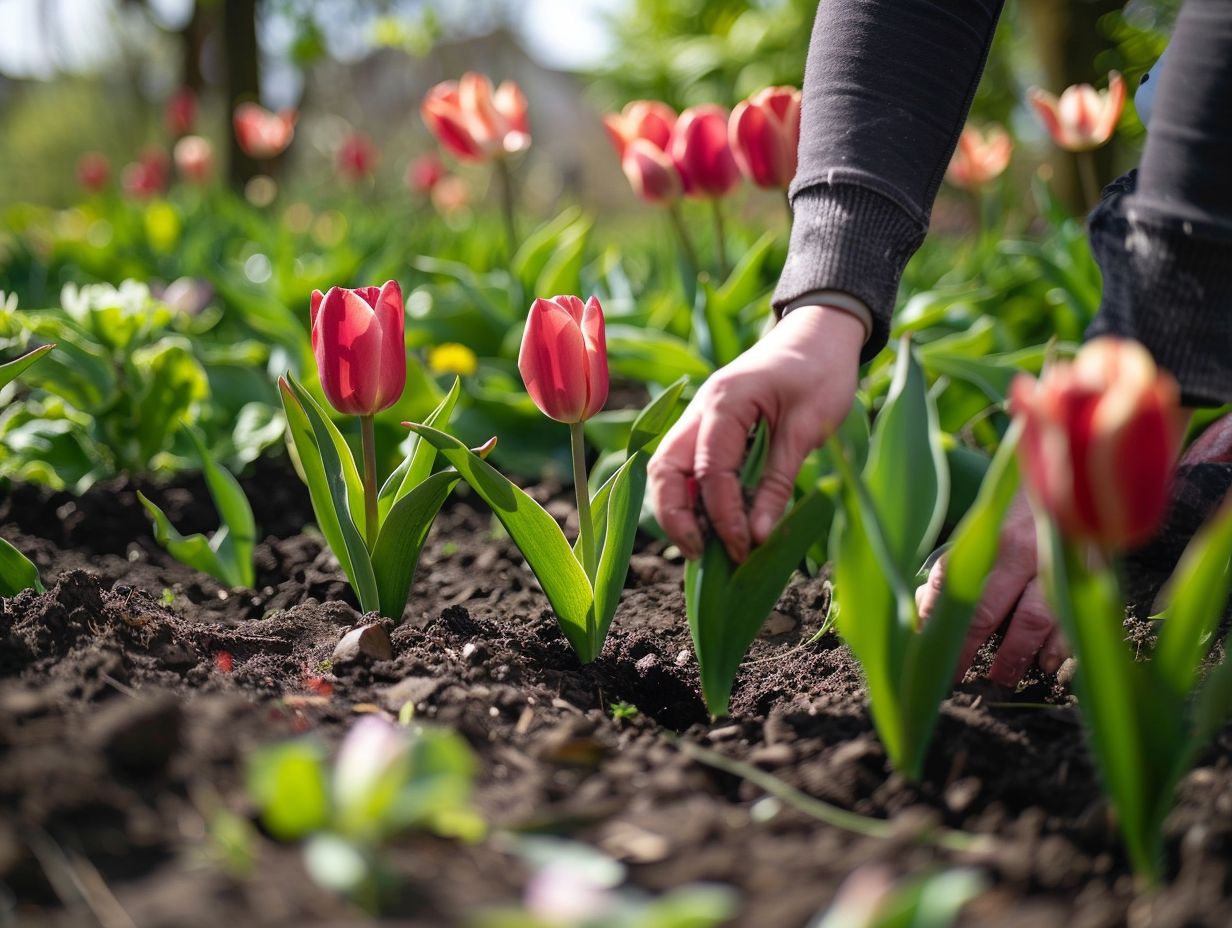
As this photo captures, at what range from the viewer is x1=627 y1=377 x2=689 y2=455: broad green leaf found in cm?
161

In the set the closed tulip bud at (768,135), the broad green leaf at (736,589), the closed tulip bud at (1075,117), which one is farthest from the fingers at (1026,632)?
the closed tulip bud at (1075,117)

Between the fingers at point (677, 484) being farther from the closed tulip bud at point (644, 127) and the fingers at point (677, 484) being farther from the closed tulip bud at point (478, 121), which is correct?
the closed tulip bud at point (478, 121)

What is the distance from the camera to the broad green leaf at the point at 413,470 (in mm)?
1668

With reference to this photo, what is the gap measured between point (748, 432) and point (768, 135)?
4.60ft

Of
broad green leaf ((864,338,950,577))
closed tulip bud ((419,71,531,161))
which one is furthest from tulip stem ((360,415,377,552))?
closed tulip bud ((419,71,531,161))

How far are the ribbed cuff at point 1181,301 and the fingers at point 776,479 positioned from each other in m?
0.49

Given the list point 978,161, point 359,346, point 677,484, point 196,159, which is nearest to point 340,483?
point 359,346

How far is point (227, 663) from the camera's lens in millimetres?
1529

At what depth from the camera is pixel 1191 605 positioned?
943 mm

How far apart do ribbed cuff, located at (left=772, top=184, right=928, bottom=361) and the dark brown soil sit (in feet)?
1.60

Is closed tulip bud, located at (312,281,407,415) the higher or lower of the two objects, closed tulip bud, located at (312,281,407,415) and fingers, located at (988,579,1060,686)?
the higher

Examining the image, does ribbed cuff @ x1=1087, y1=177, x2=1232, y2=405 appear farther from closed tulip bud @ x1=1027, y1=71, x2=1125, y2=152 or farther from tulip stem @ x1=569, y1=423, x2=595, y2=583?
closed tulip bud @ x1=1027, y1=71, x2=1125, y2=152

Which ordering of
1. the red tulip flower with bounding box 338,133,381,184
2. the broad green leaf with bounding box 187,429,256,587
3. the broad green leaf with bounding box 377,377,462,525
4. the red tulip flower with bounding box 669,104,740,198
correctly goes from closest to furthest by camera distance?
the broad green leaf with bounding box 377,377,462,525 → the broad green leaf with bounding box 187,429,256,587 → the red tulip flower with bounding box 669,104,740,198 → the red tulip flower with bounding box 338,133,381,184

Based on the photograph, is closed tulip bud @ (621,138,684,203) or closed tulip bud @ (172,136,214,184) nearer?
closed tulip bud @ (621,138,684,203)
